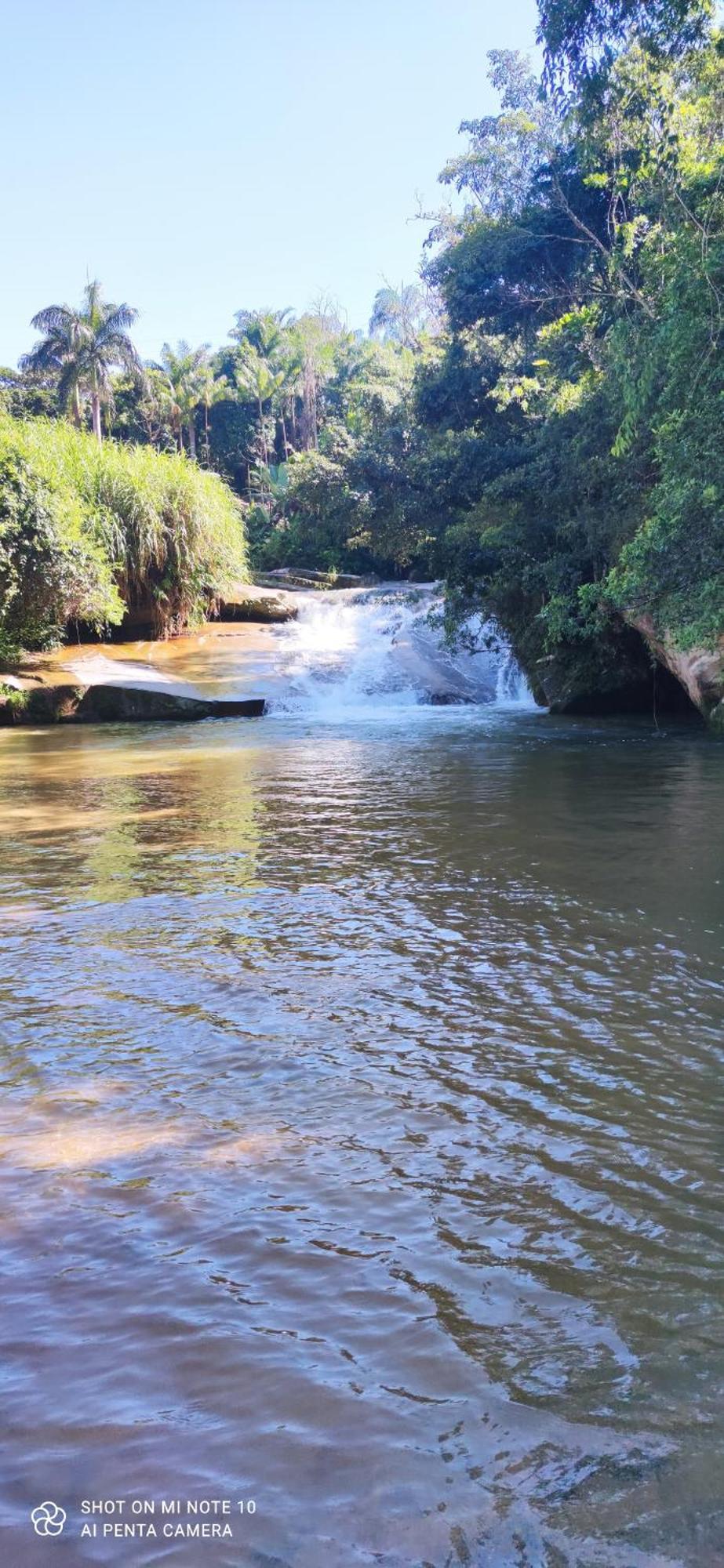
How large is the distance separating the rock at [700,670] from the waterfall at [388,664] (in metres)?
5.53

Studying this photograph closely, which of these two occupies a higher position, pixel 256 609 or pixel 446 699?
pixel 256 609

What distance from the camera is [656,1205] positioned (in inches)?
111

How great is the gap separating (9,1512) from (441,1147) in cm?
160

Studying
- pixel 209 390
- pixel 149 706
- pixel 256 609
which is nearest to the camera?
pixel 149 706

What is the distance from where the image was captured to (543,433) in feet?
54.3

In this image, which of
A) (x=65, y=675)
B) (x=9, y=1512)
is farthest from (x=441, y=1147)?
(x=65, y=675)

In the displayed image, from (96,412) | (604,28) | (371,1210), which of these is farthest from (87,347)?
(371,1210)

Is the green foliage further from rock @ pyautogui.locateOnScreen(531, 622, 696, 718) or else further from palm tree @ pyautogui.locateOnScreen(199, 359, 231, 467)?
palm tree @ pyautogui.locateOnScreen(199, 359, 231, 467)

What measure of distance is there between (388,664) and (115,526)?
661cm

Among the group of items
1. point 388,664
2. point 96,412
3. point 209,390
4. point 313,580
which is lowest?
point 388,664

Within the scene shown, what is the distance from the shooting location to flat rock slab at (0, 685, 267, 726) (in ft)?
63.6

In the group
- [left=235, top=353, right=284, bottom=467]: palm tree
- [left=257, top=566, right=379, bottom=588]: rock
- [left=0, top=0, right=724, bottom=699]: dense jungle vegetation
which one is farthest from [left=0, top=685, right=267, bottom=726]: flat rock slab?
[left=235, top=353, right=284, bottom=467]: palm tree
